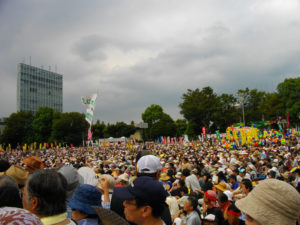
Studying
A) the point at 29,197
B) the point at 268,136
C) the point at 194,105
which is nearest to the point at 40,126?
the point at 194,105

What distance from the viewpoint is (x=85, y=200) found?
2.62 m

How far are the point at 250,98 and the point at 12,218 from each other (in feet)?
245

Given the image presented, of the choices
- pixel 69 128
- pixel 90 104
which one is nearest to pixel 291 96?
pixel 90 104

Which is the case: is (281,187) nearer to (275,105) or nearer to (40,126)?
(275,105)

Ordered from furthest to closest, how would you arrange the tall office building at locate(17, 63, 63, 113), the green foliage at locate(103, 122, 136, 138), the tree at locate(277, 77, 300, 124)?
the tall office building at locate(17, 63, 63, 113), the green foliage at locate(103, 122, 136, 138), the tree at locate(277, 77, 300, 124)

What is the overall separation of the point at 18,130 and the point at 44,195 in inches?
2722

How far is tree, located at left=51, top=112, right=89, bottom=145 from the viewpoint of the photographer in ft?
205

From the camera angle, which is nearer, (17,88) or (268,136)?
(268,136)

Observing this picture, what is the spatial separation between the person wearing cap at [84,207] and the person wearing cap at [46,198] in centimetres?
70

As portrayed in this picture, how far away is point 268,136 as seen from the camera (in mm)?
27422

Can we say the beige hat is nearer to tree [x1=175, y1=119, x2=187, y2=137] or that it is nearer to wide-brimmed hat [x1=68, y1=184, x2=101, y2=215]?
wide-brimmed hat [x1=68, y1=184, x2=101, y2=215]

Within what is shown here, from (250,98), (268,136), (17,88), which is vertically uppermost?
(17,88)

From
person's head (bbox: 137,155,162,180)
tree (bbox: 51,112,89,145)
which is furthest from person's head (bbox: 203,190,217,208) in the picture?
tree (bbox: 51,112,89,145)

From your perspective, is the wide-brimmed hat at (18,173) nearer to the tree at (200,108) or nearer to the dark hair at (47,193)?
the dark hair at (47,193)
